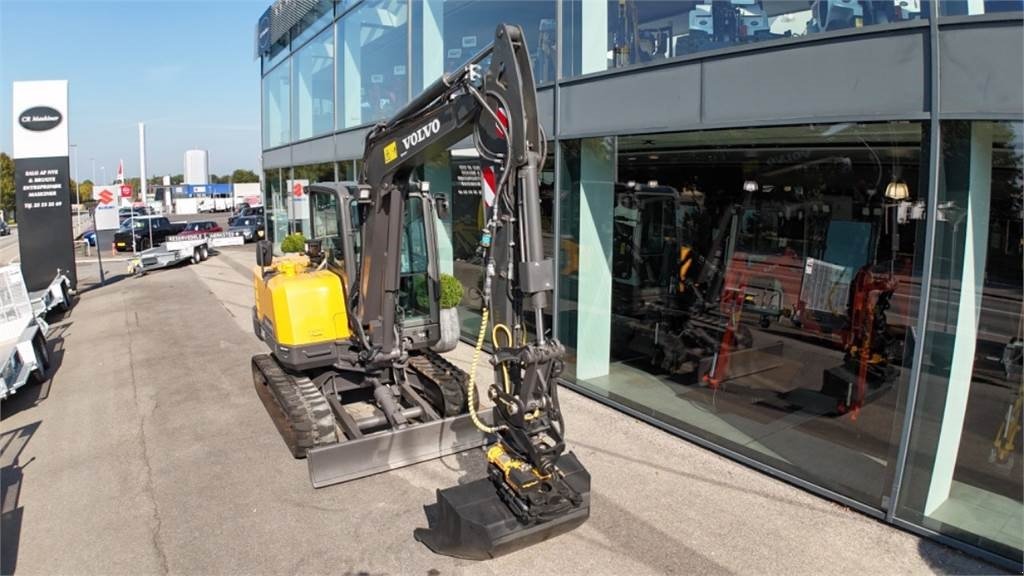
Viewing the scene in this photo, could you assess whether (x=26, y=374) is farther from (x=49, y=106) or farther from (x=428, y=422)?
(x=49, y=106)

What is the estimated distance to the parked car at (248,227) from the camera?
102ft

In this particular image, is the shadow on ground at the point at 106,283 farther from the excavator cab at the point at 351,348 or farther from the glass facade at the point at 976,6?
the glass facade at the point at 976,6

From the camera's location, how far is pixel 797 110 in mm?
5109

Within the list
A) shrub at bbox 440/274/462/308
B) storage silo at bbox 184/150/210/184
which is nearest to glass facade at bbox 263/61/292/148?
shrub at bbox 440/274/462/308

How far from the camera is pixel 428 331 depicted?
21.6 feet

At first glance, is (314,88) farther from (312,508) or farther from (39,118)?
(312,508)

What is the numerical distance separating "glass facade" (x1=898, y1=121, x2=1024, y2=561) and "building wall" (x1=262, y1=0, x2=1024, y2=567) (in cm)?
1

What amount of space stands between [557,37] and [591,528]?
5.53m

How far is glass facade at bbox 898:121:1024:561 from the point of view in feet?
14.3

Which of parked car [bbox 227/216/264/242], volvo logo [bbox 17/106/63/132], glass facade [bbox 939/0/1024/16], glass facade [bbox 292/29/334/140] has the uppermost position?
glass facade [bbox 292/29/334/140]

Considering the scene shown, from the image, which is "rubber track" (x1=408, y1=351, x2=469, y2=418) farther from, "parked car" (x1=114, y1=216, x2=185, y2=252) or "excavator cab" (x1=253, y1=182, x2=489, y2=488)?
"parked car" (x1=114, y1=216, x2=185, y2=252)

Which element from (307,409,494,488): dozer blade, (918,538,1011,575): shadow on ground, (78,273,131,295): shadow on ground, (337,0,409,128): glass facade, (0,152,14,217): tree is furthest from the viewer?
(0,152,14,217): tree

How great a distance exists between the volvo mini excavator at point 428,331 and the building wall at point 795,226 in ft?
6.64

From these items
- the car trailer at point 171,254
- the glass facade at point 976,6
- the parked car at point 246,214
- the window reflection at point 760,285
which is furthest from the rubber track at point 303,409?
the parked car at point 246,214
